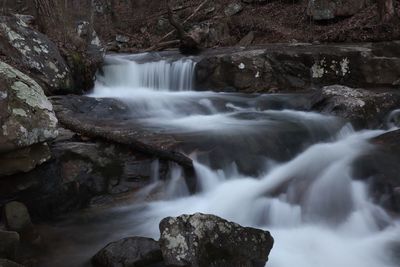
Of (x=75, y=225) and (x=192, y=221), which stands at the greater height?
(x=192, y=221)

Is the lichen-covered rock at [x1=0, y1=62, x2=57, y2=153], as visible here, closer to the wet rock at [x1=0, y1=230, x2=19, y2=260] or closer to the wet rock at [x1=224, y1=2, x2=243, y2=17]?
the wet rock at [x1=0, y1=230, x2=19, y2=260]

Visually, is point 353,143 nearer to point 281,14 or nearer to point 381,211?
point 381,211

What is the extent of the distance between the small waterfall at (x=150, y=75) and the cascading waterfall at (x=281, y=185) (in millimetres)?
1808

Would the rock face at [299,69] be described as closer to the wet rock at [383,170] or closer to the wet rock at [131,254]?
the wet rock at [383,170]

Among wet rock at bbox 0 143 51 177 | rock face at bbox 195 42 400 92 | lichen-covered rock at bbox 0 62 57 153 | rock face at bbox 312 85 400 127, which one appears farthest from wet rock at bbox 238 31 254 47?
wet rock at bbox 0 143 51 177

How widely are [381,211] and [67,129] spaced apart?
425cm

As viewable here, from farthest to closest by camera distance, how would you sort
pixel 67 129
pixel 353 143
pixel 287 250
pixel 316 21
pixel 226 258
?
pixel 316 21 → pixel 353 143 → pixel 67 129 → pixel 287 250 → pixel 226 258

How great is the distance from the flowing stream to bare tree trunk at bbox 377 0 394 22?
4.81 meters

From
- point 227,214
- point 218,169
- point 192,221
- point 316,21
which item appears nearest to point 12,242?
point 192,221

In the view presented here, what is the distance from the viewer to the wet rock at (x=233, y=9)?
16114 mm

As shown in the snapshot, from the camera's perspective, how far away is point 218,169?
5902 millimetres

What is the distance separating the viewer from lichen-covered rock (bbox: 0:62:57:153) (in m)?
4.45

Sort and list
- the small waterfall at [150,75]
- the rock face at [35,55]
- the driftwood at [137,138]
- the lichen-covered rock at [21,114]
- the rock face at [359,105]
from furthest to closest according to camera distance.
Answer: the small waterfall at [150,75] → the rock face at [35,55] → the rock face at [359,105] → the driftwood at [137,138] → the lichen-covered rock at [21,114]

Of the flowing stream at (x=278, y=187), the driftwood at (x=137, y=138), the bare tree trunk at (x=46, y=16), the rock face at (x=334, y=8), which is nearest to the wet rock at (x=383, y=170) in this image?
the flowing stream at (x=278, y=187)
